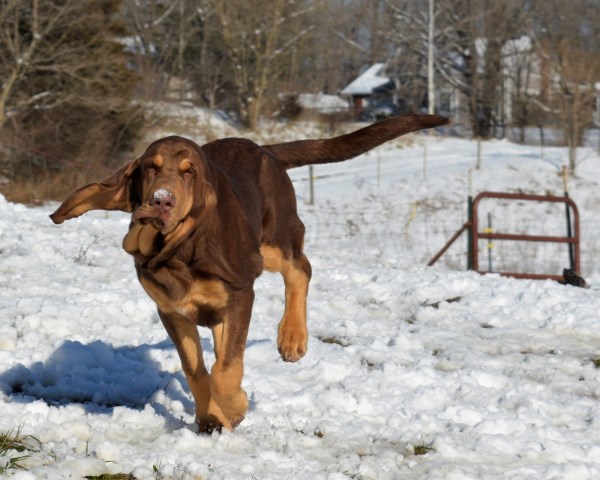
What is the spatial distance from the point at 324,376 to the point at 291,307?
70cm

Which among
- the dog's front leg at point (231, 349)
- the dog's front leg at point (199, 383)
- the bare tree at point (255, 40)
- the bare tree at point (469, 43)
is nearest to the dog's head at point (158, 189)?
the dog's front leg at point (231, 349)

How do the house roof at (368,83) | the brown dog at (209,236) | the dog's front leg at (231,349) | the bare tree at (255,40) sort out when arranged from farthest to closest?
the house roof at (368,83) < the bare tree at (255,40) < the dog's front leg at (231,349) < the brown dog at (209,236)

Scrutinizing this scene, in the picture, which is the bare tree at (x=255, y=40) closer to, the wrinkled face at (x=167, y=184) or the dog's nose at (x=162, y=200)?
the wrinkled face at (x=167, y=184)

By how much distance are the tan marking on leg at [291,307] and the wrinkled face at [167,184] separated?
1.50 m

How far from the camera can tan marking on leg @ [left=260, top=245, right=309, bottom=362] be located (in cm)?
501

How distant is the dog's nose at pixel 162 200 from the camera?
346cm

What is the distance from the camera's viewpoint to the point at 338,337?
22.1 feet

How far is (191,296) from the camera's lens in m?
3.97

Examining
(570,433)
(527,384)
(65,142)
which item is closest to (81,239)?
(527,384)

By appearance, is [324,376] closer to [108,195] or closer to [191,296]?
[191,296]

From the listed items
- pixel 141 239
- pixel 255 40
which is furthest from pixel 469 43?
pixel 141 239

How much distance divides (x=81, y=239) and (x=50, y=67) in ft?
53.1

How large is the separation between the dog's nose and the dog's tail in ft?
5.85

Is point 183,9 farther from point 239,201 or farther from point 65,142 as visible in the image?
point 239,201
